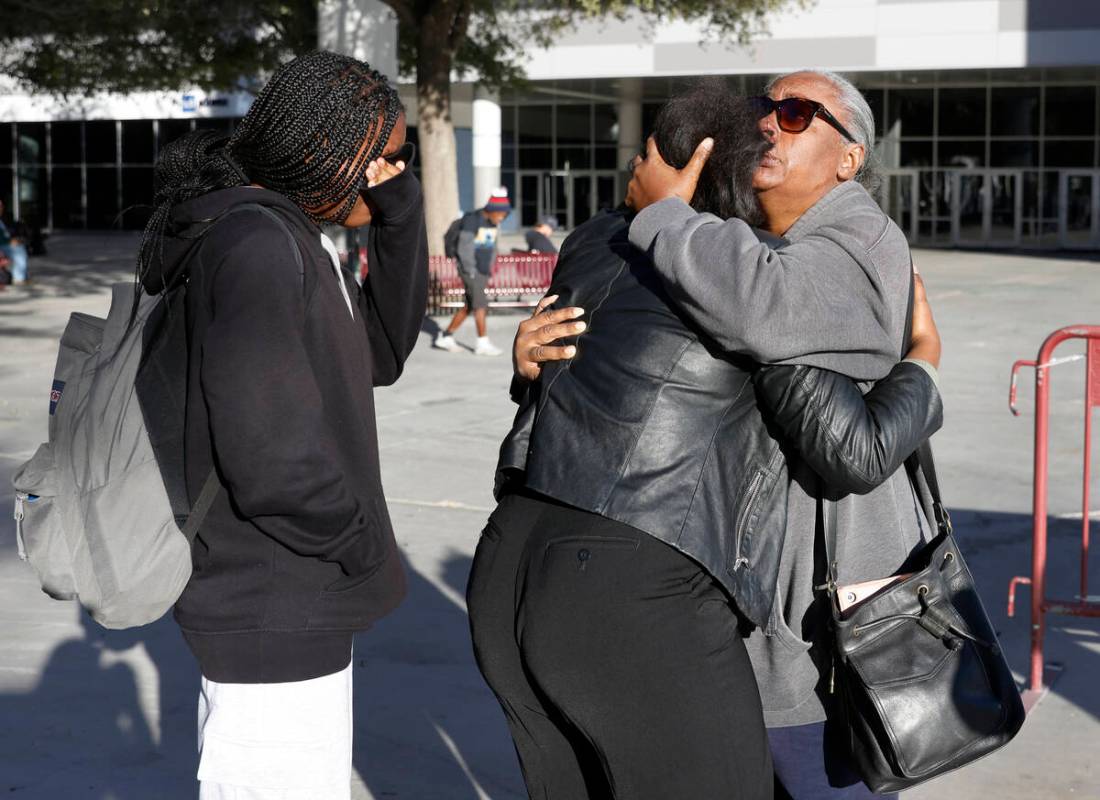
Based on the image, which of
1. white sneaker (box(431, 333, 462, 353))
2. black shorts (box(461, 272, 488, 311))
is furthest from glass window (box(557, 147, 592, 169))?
black shorts (box(461, 272, 488, 311))

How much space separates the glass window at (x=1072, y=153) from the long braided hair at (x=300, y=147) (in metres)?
39.4

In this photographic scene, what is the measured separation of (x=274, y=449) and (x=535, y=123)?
45295mm

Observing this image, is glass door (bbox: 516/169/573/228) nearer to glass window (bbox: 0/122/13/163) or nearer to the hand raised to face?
glass window (bbox: 0/122/13/163)

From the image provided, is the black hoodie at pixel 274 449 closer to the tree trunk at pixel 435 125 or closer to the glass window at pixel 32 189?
the tree trunk at pixel 435 125

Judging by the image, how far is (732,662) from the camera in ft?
7.45

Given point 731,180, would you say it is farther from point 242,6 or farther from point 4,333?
point 242,6

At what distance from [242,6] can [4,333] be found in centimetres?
828

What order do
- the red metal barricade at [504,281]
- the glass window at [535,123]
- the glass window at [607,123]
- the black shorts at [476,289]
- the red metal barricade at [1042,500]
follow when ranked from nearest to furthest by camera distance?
the red metal barricade at [1042,500] < the black shorts at [476,289] < the red metal barricade at [504,281] < the glass window at [607,123] < the glass window at [535,123]

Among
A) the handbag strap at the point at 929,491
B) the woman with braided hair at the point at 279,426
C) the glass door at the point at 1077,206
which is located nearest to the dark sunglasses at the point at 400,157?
the woman with braided hair at the point at 279,426

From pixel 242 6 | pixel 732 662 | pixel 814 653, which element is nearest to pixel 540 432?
pixel 732 662

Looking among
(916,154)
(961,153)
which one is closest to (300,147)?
(961,153)

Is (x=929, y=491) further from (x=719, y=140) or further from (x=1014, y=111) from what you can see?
(x=1014, y=111)

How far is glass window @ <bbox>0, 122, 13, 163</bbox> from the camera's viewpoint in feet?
159

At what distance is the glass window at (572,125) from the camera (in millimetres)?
46500
